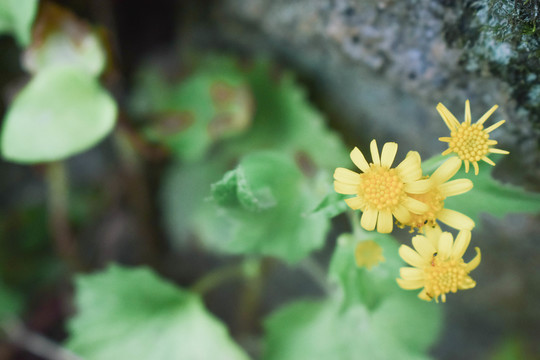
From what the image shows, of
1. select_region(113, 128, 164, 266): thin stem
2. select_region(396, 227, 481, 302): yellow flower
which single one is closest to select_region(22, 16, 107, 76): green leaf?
select_region(113, 128, 164, 266): thin stem

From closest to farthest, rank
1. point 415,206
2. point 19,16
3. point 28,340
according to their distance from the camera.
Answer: point 415,206 < point 19,16 < point 28,340

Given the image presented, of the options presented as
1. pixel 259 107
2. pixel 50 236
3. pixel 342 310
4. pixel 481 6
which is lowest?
pixel 342 310

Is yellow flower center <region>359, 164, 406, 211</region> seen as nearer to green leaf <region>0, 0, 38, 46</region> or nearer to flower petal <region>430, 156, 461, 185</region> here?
flower petal <region>430, 156, 461, 185</region>

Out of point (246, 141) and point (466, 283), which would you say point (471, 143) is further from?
point (246, 141)

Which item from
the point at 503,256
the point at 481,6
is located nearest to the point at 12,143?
the point at 481,6

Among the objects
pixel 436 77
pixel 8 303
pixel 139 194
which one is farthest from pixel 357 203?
pixel 8 303

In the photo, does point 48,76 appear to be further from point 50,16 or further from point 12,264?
point 12,264
